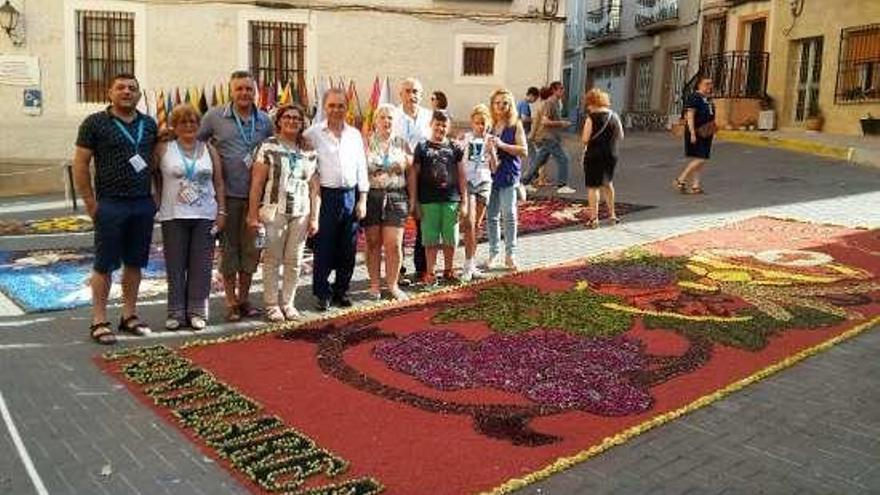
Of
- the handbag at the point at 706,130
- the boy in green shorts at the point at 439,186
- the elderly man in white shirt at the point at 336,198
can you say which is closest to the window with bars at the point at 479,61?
the handbag at the point at 706,130

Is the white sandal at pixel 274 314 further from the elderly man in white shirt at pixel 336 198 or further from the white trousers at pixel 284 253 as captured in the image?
the elderly man in white shirt at pixel 336 198

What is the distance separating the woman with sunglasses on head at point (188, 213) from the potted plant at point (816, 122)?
17.8 m

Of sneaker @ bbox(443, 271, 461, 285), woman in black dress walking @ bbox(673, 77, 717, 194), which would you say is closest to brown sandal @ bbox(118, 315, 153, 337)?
sneaker @ bbox(443, 271, 461, 285)

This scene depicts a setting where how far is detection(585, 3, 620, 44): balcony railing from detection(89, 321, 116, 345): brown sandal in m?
29.5

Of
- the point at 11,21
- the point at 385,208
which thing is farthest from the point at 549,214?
the point at 11,21

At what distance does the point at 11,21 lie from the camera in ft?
53.2

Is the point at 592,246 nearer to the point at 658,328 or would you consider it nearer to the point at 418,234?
the point at 418,234

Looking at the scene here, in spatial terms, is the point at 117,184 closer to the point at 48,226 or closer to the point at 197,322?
the point at 197,322

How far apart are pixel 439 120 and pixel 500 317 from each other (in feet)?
6.19

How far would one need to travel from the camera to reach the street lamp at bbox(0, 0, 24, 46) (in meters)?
16.1

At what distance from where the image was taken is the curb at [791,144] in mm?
16875

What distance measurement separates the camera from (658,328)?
6203mm

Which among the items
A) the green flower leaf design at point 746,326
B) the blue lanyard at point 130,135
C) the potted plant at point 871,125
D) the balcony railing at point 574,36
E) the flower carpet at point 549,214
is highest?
the balcony railing at point 574,36

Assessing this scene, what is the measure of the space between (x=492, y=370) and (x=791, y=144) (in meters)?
15.5
